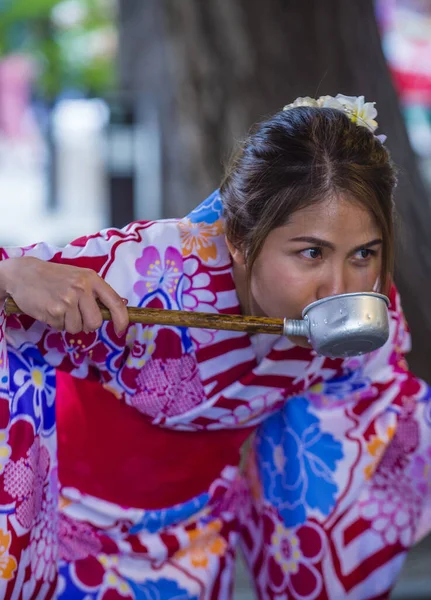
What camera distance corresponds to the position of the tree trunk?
2527mm

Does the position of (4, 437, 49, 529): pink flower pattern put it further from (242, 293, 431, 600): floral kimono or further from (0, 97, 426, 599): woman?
(242, 293, 431, 600): floral kimono

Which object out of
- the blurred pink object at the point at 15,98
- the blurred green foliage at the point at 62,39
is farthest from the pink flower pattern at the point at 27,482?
the blurred green foliage at the point at 62,39

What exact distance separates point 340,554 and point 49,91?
7549 mm

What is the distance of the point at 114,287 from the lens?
1364 mm

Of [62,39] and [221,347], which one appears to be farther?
[62,39]

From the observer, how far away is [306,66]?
102 inches

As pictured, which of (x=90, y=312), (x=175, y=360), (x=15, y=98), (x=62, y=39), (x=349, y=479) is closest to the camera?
(x=90, y=312)

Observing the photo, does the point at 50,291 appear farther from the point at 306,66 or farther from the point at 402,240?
the point at 306,66

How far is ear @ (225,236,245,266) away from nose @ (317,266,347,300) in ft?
0.55

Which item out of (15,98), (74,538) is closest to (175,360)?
(74,538)

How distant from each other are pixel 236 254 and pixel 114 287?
0.22 metres

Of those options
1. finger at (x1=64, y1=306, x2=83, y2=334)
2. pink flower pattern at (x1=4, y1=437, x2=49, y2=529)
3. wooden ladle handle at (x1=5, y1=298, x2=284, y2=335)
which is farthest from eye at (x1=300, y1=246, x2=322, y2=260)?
pink flower pattern at (x1=4, y1=437, x2=49, y2=529)

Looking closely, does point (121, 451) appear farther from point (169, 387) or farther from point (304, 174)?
point (304, 174)

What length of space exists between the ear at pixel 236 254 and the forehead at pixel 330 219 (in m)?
0.13
